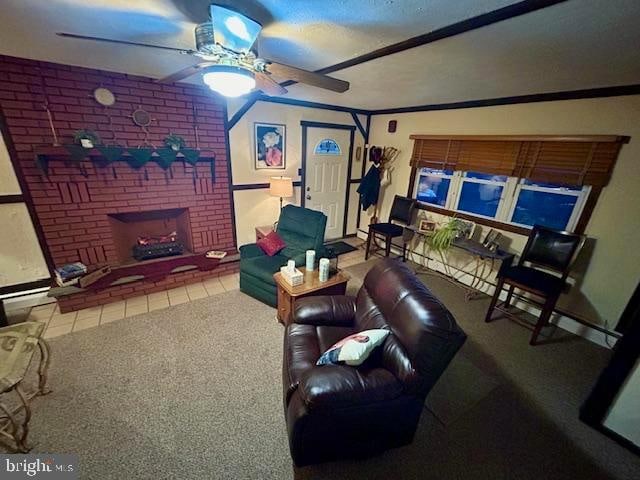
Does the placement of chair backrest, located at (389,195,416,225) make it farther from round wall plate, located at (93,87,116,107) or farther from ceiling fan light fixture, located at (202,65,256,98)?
round wall plate, located at (93,87,116,107)

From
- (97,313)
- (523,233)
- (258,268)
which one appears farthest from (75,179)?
(523,233)

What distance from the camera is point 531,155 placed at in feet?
9.12

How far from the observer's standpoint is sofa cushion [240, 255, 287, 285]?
2.71 m

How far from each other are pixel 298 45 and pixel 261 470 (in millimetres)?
2586

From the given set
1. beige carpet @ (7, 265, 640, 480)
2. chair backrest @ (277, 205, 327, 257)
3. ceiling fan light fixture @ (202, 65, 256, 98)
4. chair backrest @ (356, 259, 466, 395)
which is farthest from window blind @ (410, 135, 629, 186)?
ceiling fan light fixture @ (202, 65, 256, 98)

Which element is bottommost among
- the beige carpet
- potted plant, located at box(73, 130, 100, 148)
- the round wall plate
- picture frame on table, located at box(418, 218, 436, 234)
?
the beige carpet

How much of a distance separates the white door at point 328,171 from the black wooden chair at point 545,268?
2764mm

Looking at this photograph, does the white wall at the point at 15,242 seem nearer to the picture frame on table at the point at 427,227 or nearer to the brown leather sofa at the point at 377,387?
the brown leather sofa at the point at 377,387

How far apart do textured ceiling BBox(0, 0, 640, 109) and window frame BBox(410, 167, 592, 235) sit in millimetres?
966

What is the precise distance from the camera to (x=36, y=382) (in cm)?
186

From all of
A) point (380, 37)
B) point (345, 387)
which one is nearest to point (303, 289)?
point (345, 387)

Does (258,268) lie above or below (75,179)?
below

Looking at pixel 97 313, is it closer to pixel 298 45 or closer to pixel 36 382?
pixel 36 382

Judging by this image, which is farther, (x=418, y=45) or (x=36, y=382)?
(x=36, y=382)
